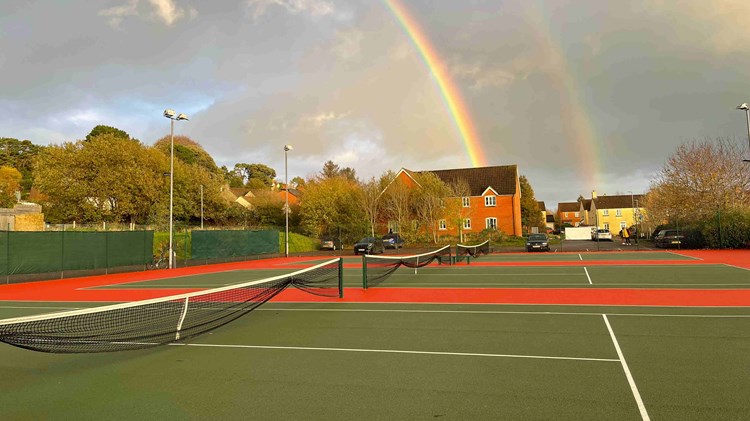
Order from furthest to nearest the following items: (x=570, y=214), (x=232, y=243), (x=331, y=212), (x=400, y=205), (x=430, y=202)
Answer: (x=570, y=214) → (x=400, y=205) → (x=430, y=202) → (x=331, y=212) → (x=232, y=243)

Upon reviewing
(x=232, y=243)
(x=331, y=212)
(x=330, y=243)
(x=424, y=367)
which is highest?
(x=331, y=212)

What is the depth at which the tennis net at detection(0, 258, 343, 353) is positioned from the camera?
5.98 meters

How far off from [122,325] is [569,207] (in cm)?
13855

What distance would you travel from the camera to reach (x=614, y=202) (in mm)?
99188

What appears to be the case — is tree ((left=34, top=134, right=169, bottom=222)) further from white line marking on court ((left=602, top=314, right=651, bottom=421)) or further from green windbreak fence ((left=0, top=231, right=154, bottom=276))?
white line marking on court ((left=602, top=314, right=651, bottom=421))

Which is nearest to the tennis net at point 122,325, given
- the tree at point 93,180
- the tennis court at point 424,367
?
the tennis court at point 424,367

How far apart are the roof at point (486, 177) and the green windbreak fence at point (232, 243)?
30806 millimetres

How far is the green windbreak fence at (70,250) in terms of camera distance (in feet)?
66.6

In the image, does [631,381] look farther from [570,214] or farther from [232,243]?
[570,214]

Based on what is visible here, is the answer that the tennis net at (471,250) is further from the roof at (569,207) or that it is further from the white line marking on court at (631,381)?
the roof at (569,207)

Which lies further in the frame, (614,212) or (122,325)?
(614,212)

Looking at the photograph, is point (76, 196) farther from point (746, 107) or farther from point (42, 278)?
point (746, 107)

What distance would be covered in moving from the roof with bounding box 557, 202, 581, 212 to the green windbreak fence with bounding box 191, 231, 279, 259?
Result: 373ft

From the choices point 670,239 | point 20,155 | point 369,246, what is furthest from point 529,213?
point 20,155
